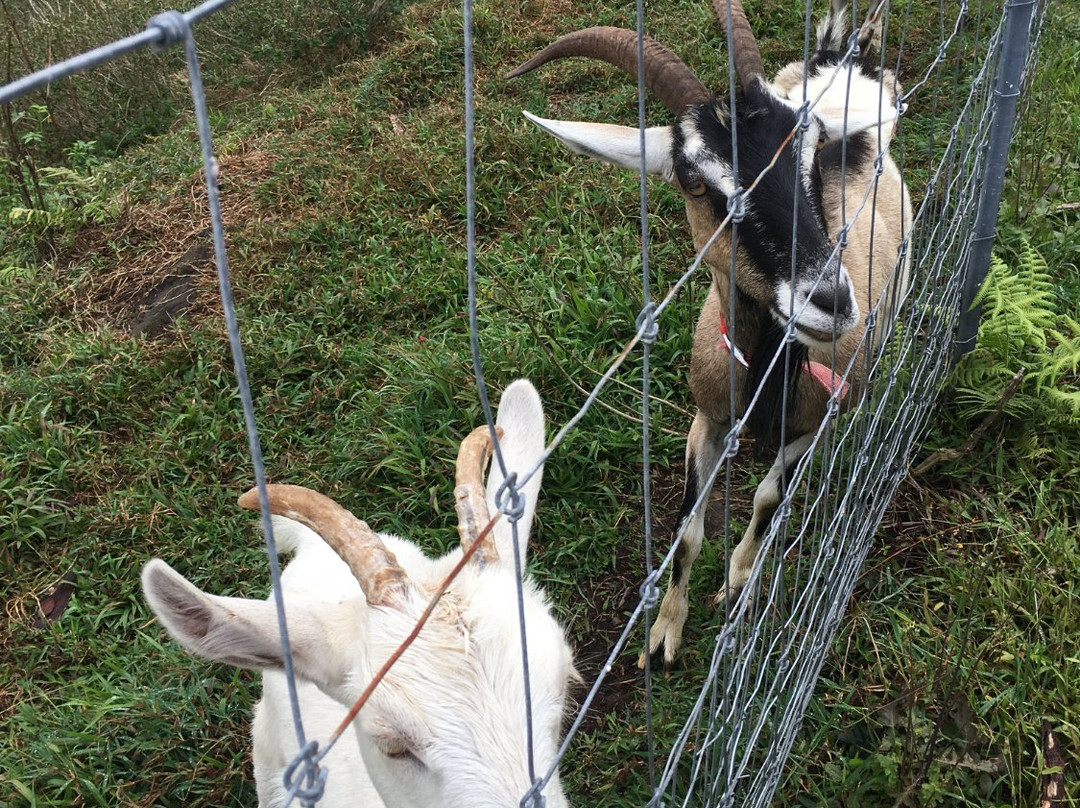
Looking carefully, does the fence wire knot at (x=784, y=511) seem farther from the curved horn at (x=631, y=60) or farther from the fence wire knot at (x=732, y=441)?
the curved horn at (x=631, y=60)

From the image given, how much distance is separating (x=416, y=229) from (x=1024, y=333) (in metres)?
3.13

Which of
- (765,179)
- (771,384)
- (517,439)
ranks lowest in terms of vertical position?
(771,384)

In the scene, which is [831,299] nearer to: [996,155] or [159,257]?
[996,155]

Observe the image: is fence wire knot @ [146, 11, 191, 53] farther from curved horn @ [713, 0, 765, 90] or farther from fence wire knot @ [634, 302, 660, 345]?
curved horn @ [713, 0, 765, 90]

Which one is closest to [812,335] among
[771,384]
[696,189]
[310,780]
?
[771,384]

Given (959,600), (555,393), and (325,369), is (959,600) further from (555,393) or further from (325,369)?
(325,369)

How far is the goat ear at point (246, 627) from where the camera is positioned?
4.38 ft

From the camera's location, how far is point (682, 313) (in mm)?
3918

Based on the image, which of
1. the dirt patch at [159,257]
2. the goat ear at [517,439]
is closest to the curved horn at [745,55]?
the goat ear at [517,439]

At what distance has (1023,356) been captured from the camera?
11.0ft

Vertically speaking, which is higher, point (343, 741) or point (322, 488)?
point (343, 741)

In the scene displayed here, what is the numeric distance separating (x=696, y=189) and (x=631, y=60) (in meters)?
0.50

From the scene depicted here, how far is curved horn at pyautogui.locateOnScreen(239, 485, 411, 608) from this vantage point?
159 centimetres

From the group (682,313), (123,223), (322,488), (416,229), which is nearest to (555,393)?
(682,313)
